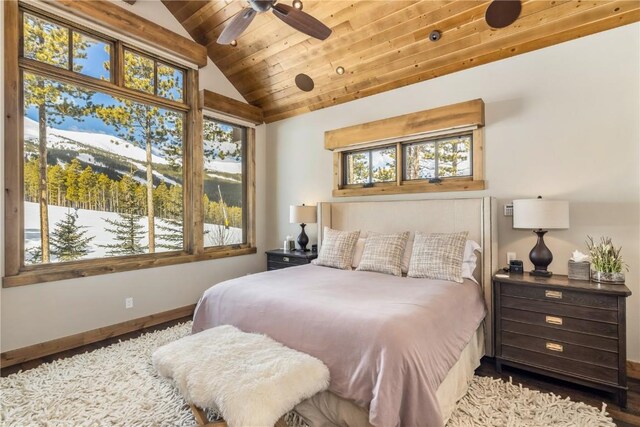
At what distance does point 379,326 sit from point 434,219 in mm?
1983

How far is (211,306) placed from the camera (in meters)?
2.66

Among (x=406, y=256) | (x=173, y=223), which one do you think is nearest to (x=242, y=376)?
(x=406, y=256)

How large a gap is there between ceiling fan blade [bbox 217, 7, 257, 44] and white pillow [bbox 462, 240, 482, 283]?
8.83 feet

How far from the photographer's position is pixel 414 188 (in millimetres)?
3748

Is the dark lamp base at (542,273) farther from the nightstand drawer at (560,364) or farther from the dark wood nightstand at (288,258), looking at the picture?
the dark wood nightstand at (288,258)

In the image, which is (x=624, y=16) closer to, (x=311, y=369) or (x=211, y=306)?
(x=311, y=369)

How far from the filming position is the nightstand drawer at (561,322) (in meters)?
2.23

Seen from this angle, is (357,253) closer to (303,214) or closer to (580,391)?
(303,214)

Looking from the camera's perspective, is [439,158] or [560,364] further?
[439,158]

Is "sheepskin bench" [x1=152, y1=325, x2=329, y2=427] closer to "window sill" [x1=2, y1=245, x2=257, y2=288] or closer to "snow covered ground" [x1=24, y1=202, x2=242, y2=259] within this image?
"window sill" [x1=2, y1=245, x2=257, y2=288]

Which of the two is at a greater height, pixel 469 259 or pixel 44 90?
pixel 44 90

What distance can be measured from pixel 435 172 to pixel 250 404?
3.09 m

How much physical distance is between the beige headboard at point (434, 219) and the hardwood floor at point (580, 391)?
0.84 ft

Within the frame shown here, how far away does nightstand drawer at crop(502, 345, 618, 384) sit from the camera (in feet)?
7.29
